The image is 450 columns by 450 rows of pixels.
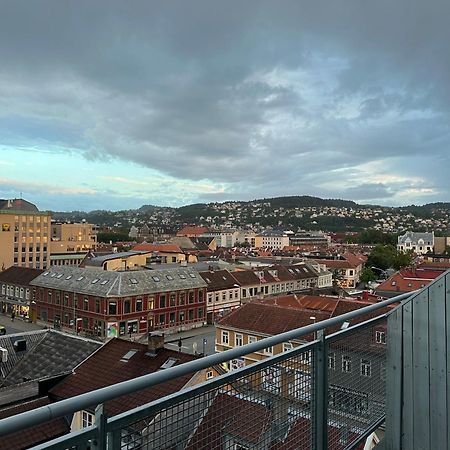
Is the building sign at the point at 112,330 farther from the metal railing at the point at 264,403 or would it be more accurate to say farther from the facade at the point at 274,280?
the metal railing at the point at 264,403

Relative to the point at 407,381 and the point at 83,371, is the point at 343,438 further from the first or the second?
the point at 83,371

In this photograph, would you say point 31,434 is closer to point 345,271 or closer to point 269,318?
point 269,318

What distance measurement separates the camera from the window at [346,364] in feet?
11.0

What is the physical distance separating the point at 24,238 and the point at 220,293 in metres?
35.4

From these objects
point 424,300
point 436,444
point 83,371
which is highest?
point 424,300

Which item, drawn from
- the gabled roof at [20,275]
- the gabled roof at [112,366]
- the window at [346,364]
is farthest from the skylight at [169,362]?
the gabled roof at [20,275]

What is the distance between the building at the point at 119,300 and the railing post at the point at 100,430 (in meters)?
32.0

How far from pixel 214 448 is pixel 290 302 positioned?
87.8ft

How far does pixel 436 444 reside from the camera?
11.1 ft

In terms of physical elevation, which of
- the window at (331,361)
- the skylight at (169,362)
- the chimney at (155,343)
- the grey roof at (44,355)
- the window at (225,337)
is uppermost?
the window at (331,361)

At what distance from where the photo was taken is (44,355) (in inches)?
693

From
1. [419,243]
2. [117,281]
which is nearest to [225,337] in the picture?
[117,281]

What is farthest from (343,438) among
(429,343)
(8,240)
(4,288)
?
(8,240)

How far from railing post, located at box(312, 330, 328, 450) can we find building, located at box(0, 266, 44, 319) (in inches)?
1620
